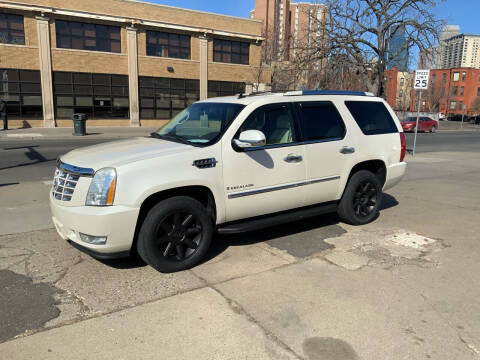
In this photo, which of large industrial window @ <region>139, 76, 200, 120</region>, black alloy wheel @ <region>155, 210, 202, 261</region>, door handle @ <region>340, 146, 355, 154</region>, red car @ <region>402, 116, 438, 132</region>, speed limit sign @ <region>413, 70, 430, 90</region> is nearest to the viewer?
black alloy wheel @ <region>155, 210, 202, 261</region>

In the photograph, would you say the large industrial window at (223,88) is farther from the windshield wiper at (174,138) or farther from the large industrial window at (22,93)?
the windshield wiper at (174,138)

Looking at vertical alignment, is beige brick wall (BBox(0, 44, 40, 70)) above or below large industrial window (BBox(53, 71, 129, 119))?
above

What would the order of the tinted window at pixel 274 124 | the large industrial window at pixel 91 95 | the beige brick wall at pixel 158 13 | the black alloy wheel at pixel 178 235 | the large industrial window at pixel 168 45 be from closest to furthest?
the black alloy wheel at pixel 178 235 → the tinted window at pixel 274 124 → the beige brick wall at pixel 158 13 → the large industrial window at pixel 91 95 → the large industrial window at pixel 168 45

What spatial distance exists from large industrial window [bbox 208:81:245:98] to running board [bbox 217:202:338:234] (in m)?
28.3

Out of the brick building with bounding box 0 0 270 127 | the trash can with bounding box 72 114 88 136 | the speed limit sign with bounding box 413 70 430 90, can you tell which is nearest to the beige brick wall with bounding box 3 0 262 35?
the brick building with bounding box 0 0 270 127

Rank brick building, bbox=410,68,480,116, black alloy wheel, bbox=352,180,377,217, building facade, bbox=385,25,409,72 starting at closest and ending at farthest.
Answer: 1. black alloy wheel, bbox=352,180,377,217
2. building facade, bbox=385,25,409,72
3. brick building, bbox=410,68,480,116

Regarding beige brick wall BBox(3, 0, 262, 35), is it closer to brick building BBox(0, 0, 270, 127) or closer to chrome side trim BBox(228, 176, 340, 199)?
brick building BBox(0, 0, 270, 127)

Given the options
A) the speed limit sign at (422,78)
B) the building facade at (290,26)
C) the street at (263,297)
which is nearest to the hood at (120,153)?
the street at (263,297)

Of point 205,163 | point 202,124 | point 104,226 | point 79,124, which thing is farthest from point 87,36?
point 104,226

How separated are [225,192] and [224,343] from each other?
1734mm

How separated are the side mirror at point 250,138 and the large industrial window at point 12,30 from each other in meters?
26.4

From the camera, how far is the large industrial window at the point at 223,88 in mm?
32844

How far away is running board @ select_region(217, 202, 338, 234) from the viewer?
4405mm

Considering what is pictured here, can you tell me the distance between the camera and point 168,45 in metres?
30.5
